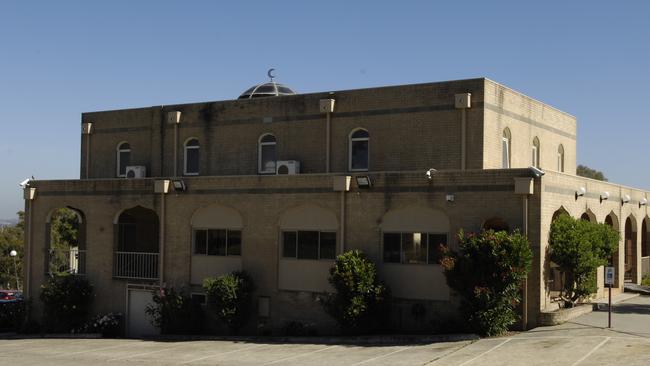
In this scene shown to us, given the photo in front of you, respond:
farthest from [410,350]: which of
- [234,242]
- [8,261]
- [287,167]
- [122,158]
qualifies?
[8,261]

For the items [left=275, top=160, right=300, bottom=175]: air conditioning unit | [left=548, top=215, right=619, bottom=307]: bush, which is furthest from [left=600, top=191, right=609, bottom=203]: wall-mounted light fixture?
[left=275, top=160, right=300, bottom=175]: air conditioning unit

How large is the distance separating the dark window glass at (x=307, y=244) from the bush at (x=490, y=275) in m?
5.76

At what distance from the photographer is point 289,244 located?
91.1ft

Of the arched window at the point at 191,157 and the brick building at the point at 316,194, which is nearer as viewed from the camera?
the brick building at the point at 316,194

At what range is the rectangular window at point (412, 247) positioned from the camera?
81.7 feet

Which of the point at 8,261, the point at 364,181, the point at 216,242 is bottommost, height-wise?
the point at 8,261

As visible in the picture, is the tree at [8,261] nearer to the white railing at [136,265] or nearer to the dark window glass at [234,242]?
the white railing at [136,265]

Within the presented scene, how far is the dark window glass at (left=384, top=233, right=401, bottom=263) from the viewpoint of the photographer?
25484 millimetres

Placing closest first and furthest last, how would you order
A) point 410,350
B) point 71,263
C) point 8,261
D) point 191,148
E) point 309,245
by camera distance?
point 410,350, point 309,245, point 71,263, point 191,148, point 8,261

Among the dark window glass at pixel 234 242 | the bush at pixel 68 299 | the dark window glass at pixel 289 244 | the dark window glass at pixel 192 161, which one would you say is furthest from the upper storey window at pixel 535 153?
the bush at pixel 68 299

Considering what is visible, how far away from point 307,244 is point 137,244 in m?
10.5

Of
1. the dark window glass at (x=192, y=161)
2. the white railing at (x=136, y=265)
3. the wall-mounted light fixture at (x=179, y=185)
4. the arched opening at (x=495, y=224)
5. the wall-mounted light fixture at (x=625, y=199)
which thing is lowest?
the white railing at (x=136, y=265)

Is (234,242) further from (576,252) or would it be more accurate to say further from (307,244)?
(576,252)

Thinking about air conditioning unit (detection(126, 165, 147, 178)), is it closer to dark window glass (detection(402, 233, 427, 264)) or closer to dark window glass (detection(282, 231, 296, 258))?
dark window glass (detection(282, 231, 296, 258))
